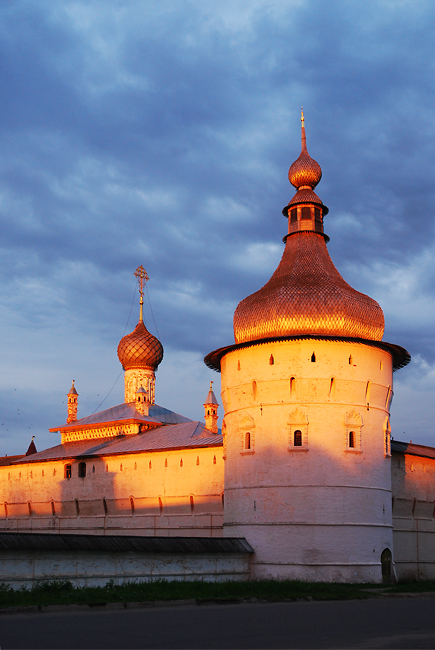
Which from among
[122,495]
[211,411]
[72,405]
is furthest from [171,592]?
[72,405]

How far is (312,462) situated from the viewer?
78.5 feet

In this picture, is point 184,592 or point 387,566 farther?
point 387,566

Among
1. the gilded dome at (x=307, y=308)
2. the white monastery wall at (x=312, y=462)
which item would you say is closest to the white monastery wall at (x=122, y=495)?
the white monastery wall at (x=312, y=462)

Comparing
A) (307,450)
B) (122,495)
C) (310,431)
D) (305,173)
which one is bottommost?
(122,495)

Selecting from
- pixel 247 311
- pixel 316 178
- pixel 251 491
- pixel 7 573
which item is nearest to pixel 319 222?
pixel 316 178

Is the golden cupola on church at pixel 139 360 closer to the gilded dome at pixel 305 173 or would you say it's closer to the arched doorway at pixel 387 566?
the gilded dome at pixel 305 173

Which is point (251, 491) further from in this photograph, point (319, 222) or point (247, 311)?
point (319, 222)

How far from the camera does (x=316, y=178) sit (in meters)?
29.4

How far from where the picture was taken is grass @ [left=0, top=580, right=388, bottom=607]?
15773 millimetres

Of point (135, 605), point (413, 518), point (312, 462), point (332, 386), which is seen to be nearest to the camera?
point (135, 605)

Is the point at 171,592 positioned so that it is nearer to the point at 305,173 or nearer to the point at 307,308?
the point at 307,308

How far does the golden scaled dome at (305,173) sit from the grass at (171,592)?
594 inches

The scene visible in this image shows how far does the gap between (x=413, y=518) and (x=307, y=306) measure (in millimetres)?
9974

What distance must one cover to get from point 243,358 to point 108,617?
13.2m
